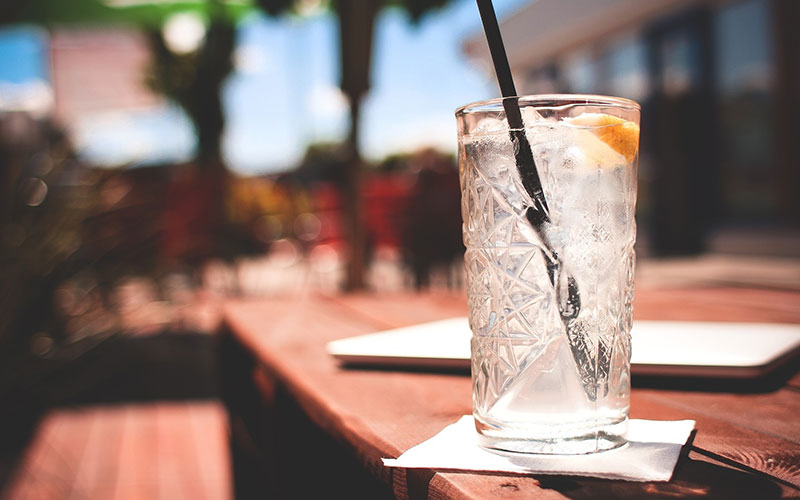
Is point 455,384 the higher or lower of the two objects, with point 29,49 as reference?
lower

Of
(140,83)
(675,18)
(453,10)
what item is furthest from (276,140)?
(453,10)

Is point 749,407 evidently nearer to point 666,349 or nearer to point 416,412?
point 666,349

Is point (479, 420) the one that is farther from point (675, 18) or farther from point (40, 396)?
point (675, 18)

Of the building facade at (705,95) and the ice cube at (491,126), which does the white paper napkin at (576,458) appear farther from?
the building facade at (705,95)

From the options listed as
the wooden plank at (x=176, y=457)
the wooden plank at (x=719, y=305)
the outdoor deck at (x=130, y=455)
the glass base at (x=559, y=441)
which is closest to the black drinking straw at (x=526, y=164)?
the glass base at (x=559, y=441)

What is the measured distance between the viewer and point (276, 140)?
228 feet

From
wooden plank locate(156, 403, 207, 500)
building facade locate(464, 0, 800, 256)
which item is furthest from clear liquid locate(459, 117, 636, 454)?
building facade locate(464, 0, 800, 256)

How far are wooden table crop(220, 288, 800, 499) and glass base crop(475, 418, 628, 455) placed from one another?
4cm

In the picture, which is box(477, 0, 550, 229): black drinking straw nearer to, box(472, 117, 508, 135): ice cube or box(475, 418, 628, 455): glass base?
box(472, 117, 508, 135): ice cube

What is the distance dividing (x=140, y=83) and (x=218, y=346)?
12181 mm

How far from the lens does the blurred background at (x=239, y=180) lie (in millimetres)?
1823

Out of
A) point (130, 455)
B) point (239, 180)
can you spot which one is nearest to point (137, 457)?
point (130, 455)

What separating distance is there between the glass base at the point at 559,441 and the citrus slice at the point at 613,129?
194 mm

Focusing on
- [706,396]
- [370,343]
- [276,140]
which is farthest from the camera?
[276,140]
